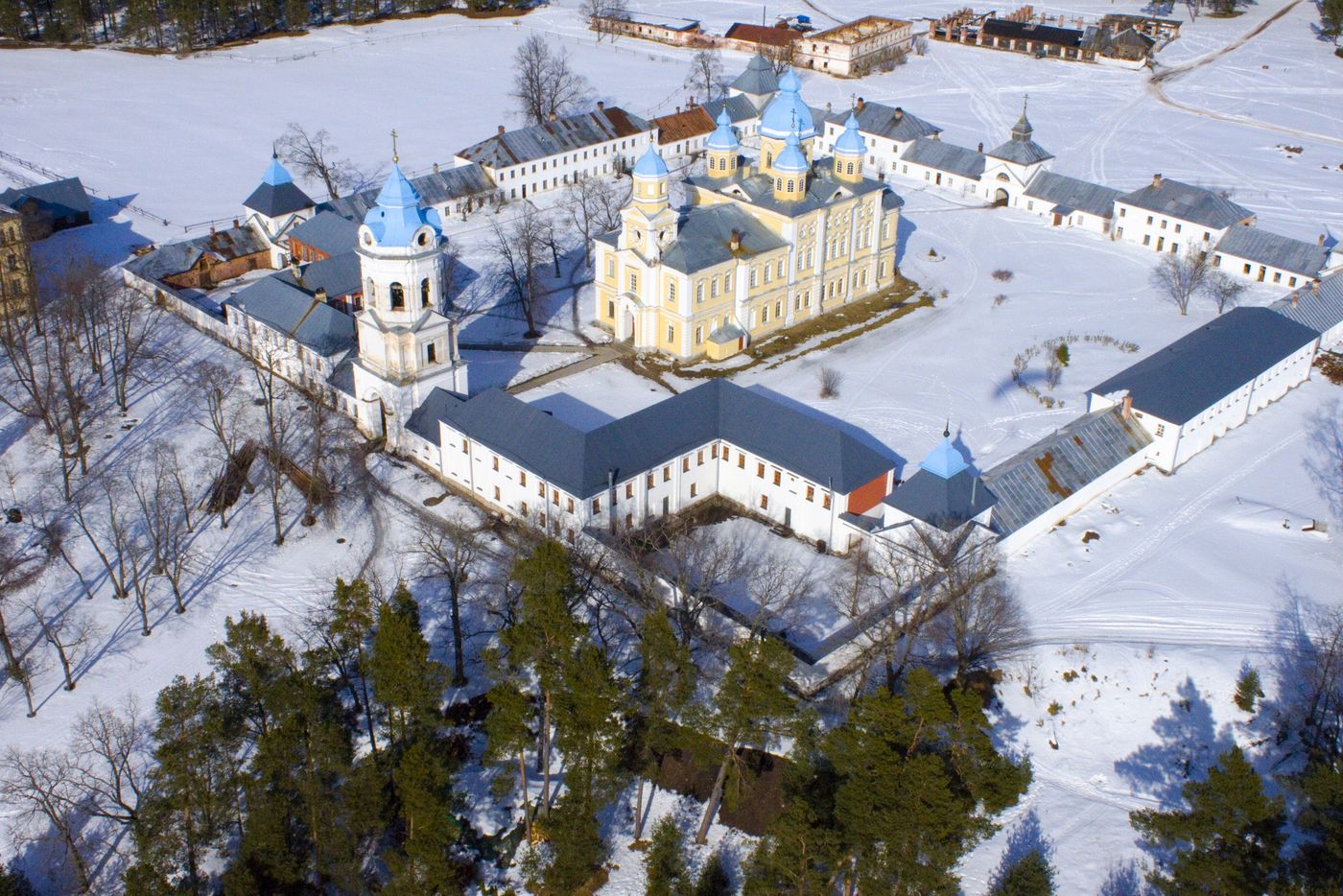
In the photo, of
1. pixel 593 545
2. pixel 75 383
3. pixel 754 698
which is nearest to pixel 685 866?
pixel 754 698

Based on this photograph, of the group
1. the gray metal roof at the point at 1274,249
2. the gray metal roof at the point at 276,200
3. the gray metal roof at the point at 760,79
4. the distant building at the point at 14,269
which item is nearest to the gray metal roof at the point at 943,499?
the gray metal roof at the point at 1274,249

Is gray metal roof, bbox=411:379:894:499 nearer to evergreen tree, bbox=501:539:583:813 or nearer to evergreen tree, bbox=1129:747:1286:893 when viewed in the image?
evergreen tree, bbox=501:539:583:813

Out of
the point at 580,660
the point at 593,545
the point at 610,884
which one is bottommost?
the point at 610,884

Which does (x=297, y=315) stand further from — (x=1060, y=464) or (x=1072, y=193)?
(x=1072, y=193)

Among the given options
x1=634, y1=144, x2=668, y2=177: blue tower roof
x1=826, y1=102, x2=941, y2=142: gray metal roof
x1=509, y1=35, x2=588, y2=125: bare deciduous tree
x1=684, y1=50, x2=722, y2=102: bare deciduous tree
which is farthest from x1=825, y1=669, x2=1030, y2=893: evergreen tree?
x1=684, y1=50, x2=722, y2=102: bare deciduous tree

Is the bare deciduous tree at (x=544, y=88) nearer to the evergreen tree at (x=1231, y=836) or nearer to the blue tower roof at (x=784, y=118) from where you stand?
the blue tower roof at (x=784, y=118)

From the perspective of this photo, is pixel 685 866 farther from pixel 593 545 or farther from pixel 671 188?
pixel 671 188
